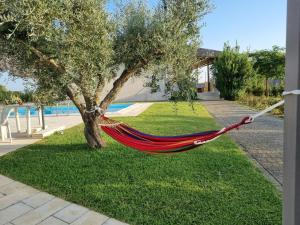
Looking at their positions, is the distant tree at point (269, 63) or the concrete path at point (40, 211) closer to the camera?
the concrete path at point (40, 211)

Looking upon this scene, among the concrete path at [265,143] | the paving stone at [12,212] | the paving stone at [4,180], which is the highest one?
the concrete path at [265,143]

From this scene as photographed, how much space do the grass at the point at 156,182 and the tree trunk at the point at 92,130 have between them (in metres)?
0.22

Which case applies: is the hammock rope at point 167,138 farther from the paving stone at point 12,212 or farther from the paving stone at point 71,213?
the paving stone at point 12,212

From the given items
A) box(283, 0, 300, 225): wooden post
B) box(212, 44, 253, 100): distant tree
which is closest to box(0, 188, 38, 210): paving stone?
box(283, 0, 300, 225): wooden post

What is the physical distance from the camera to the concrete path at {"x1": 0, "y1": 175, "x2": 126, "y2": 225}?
10.8 ft

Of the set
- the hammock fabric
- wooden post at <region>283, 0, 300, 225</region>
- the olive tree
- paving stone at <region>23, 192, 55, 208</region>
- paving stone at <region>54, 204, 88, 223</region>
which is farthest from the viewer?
the olive tree

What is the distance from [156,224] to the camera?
3178 mm

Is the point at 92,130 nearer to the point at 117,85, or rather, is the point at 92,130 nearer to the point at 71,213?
the point at 117,85

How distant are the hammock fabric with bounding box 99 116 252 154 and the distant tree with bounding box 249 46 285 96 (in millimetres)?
20505

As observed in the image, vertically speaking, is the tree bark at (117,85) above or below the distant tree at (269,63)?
below

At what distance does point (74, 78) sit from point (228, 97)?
62.2 feet

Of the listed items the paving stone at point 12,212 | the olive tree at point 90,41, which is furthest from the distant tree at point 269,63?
the paving stone at point 12,212

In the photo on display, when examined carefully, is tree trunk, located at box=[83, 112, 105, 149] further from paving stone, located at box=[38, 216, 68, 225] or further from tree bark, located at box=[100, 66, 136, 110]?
paving stone, located at box=[38, 216, 68, 225]

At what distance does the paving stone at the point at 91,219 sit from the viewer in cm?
323
